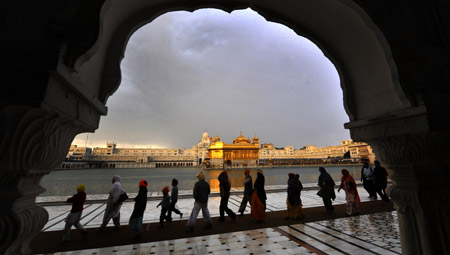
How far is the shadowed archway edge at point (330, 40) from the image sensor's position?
53.7 inches

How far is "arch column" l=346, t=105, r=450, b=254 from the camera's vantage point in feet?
4.42

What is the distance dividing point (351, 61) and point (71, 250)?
4.38 metres

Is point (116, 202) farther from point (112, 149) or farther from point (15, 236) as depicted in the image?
point (112, 149)

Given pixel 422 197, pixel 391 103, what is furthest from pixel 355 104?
pixel 422 197

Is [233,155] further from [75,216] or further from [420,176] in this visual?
[420,176]

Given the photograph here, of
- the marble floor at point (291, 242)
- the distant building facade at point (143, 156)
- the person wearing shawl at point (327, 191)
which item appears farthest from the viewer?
the distant building facade at point (143, 156)

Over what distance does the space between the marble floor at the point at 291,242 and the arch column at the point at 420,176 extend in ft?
5.07

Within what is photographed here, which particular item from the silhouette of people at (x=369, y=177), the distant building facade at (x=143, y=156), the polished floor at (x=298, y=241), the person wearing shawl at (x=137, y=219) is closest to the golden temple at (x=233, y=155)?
the distant building facade at (x=143, y=156)

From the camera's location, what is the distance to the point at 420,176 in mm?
1452

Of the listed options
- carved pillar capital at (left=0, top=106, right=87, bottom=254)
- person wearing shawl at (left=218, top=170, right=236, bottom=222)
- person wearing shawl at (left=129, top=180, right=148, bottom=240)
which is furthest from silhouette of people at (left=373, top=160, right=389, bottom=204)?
carved pillar capital at (left=0, top=106, right=87, bottom=254)

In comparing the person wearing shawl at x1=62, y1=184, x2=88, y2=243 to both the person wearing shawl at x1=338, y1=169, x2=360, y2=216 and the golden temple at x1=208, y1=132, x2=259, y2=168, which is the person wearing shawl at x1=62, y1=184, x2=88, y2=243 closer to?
the person wearing shawl at x1=338, y1=169, x2=360, y2=216

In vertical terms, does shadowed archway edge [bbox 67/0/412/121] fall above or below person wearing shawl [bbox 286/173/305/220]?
above

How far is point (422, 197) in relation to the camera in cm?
141

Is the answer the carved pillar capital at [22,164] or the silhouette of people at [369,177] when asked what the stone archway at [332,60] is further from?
the silhouette of people at [369,177]
